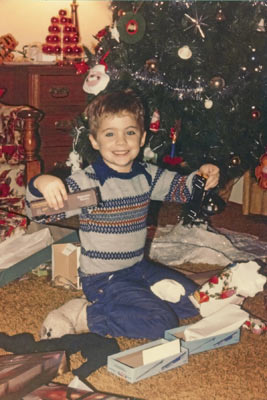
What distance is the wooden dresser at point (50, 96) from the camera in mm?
2908

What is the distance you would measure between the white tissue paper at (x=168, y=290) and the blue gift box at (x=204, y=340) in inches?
6.6

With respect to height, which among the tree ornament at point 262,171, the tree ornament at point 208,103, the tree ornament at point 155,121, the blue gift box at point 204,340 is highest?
the tree ornament at point 208,103

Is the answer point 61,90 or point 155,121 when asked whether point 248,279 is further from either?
point 61,90

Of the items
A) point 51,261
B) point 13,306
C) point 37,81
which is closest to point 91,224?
point 13,306

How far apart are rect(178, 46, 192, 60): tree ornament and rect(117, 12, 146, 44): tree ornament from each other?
0.53 feet

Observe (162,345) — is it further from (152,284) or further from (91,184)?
(91,184)

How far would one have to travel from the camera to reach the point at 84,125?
2.43m

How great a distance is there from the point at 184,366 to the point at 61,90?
1762 millimetres

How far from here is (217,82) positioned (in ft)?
7.26

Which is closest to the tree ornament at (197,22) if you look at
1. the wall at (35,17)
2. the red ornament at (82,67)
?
the red ornament at (82,67)

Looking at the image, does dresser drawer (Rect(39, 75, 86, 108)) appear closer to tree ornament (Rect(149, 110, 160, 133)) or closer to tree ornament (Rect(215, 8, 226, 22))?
tree ornament (Rect(149, 110, 160, 133))

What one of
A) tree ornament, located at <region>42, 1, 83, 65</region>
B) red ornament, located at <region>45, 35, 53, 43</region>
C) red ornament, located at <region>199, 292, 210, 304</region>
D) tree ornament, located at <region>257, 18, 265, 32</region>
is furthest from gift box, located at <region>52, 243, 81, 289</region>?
red ornament, located at <region>45, 35, 53, 43</region>

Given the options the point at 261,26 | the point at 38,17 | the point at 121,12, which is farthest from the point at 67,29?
the point at 261,26

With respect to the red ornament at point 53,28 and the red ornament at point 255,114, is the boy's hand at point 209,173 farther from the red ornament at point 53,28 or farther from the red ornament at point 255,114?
the red ornament at point 53,28
